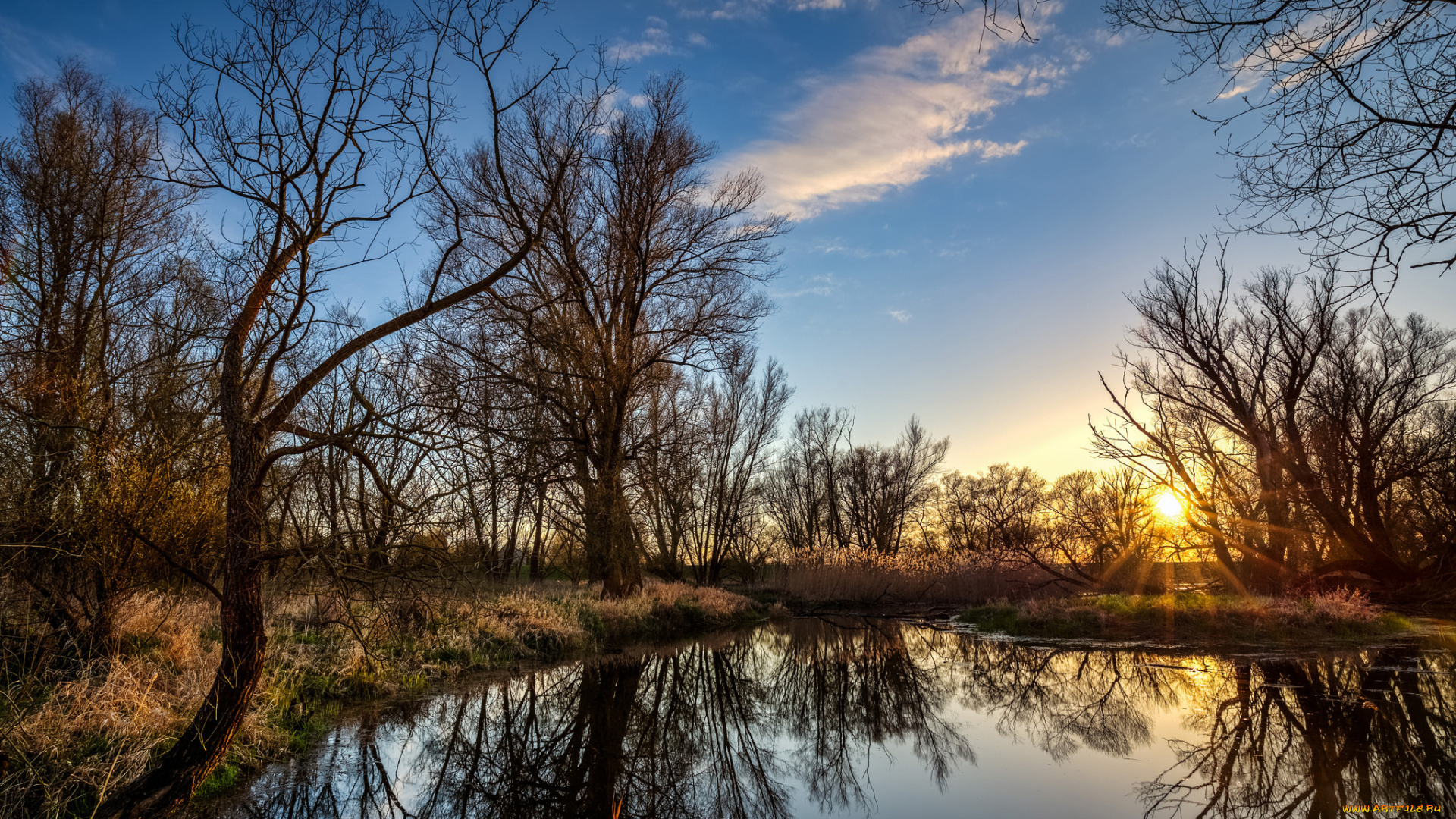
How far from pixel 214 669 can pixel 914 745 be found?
22.2ft

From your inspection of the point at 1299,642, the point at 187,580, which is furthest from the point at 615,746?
the point at 1299,642

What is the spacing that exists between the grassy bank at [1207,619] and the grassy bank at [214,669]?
31.7ft

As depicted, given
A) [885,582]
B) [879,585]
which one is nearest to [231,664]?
[879,585]

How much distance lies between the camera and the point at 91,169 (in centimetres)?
1105

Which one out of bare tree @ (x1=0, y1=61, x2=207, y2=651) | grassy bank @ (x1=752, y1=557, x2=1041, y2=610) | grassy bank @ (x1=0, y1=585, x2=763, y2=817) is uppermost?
bare tree @ (x1=0, y1=61, x2=207, y2=651)

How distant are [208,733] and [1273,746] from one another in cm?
833

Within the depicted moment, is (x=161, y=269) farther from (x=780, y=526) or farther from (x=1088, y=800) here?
(x=780, y=526)

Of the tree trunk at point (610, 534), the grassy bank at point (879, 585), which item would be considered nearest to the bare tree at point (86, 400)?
the tree trunk at point (610, 534)

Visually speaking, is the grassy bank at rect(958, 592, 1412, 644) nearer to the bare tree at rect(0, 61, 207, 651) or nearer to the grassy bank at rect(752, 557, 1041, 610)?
the grassy bank at rect(752, 557, 1041, 610)

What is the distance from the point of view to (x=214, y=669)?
6289 millimetres

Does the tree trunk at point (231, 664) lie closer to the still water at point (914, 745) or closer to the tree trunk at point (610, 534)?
the still water at point (914, 745)

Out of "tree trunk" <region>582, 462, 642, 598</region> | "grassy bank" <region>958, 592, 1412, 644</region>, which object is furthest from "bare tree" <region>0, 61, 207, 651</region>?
"grassy bank" <region>958, 592, 1412, 644</region>

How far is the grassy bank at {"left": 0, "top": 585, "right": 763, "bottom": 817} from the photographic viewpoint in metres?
4.46

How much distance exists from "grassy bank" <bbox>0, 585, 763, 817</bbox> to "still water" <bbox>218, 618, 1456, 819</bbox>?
634mm
